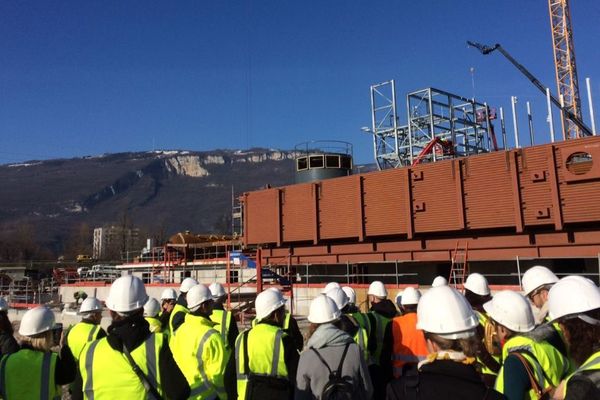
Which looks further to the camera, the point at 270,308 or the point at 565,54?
the point at 565,54

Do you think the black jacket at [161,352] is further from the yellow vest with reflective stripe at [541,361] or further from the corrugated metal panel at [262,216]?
the corrugated metal panel at [262,216]

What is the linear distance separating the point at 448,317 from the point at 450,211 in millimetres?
14827

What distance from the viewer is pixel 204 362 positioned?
13.5ft

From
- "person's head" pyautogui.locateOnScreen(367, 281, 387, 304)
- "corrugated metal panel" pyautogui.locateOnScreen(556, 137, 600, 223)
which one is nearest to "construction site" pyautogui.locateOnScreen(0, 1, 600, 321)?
"corrugated metal panel" pyautogui.locateOnScreen(556, 137, 600, 223)

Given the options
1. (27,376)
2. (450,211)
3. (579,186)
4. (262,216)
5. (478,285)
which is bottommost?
(27,376)

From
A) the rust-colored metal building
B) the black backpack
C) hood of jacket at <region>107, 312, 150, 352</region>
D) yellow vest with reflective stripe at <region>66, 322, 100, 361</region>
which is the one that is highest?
the rust-colored metal building

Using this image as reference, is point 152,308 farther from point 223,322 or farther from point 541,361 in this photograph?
point 541,361

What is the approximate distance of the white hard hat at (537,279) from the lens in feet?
13.6

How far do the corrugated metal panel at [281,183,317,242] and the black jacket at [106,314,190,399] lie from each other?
16.9 m

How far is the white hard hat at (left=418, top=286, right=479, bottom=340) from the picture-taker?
2453mm

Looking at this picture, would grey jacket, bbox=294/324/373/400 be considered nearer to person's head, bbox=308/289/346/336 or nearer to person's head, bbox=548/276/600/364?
person's head, bbox=308/289/346/336

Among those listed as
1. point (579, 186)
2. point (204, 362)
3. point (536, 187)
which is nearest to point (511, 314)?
point (204, 362)

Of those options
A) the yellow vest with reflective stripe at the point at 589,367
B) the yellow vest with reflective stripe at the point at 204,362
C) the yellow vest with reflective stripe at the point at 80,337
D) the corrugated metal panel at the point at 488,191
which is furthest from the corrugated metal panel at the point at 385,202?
the yellow vest with reflective stripe at the point at 589,367

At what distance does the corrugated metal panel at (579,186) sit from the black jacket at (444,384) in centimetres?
1387
